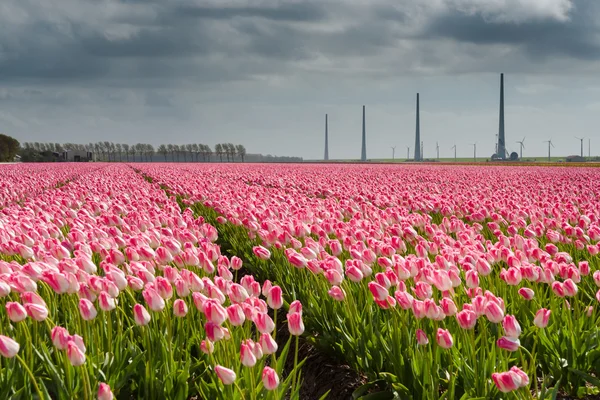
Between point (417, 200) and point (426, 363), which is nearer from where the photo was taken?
point (426, 363)

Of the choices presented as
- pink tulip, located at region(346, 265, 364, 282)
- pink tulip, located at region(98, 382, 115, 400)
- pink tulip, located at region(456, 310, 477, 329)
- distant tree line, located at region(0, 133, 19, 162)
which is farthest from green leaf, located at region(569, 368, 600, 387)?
distant tree line, located at region(0, 133, 19, 162)

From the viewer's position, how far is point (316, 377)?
15.8 feet

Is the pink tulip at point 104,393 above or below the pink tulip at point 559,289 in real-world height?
below

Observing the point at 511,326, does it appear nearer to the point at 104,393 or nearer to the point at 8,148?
the point at 104,393

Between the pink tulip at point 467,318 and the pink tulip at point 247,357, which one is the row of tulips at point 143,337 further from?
the pink tulip at point 467,318

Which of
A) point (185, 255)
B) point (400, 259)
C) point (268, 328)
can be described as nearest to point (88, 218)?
point (185, 255)

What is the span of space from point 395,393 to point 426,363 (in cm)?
30

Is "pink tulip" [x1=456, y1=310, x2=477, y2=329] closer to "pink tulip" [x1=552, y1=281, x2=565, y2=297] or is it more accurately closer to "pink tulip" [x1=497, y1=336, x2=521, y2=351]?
"pink tulip" [x1=497, y1=336, x2=521, y2=351]

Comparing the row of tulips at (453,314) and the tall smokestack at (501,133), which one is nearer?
the row of tulips at (453,314)

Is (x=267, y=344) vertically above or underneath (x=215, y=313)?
underneath

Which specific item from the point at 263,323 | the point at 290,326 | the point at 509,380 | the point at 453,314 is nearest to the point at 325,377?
the point at 453,314

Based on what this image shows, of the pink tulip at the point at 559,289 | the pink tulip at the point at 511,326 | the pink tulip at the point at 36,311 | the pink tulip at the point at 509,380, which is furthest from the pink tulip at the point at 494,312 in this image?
the pink tulip at the point at 36,311

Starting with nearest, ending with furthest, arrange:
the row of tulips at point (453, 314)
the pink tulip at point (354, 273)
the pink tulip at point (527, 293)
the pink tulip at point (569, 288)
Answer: the row of tulips at point (453, 314) → the pink tulip at point (527, 293) → the pink tulip at point (569, 288) → the pink tulip at point (354, 273)

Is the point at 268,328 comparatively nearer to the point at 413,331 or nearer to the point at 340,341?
the point at 413,331
